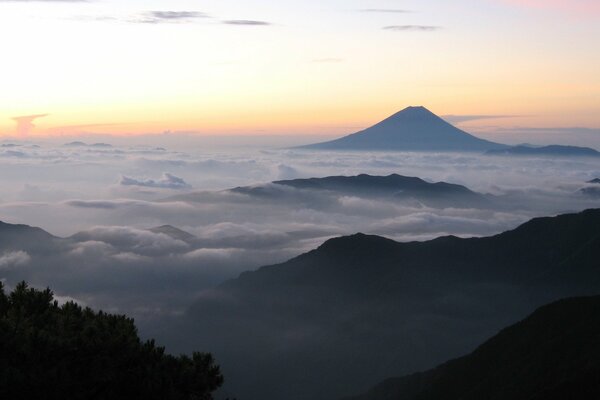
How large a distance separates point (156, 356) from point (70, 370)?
5.28 m

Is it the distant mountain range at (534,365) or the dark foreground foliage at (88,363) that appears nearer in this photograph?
the dark foreground foliage at (88,363)

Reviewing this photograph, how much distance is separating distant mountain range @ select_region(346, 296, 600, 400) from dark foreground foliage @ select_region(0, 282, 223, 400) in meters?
69.3

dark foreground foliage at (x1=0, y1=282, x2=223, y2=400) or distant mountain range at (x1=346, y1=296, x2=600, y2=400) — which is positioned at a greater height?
dark foreground foliage at (x1=0, y1=282, x2=223, y2=400)

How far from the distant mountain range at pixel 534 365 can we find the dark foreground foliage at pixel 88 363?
69.3 m

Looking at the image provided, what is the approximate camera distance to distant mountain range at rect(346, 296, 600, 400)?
101m

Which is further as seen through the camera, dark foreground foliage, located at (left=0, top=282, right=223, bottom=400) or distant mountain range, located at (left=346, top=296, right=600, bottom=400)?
distant mountain range, located at (left=346, top=296, right=600, bottom=400)

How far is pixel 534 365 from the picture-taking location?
123m

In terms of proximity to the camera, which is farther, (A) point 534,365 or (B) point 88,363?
(A) point 534,365

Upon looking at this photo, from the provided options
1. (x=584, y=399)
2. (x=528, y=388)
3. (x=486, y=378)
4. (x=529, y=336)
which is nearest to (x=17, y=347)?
(x=584, y=399)

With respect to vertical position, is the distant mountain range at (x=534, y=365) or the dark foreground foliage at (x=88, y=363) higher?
the dark foreground foliage at (x=88, y=363)

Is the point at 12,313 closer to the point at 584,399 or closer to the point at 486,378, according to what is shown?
the point at 584,399

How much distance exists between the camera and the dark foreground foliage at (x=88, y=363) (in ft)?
123

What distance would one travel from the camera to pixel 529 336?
462ft

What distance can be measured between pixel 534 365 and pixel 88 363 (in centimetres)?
10216
